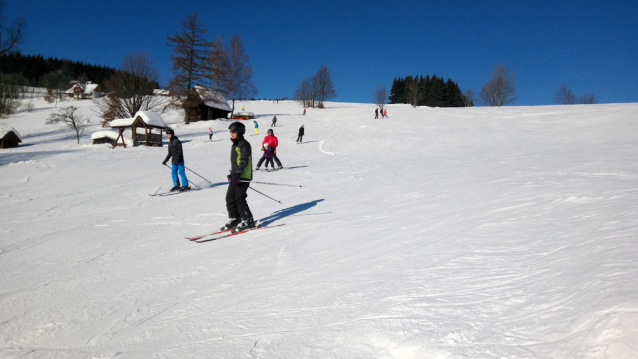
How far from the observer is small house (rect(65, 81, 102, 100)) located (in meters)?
80.9

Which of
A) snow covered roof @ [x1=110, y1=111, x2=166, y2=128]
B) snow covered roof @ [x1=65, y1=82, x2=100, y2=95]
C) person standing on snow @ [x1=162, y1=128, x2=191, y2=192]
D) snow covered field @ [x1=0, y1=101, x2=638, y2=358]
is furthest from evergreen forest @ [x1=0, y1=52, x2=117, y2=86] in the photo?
snow covered field @ [x1=0, y1=101, x2=638, y2=358]

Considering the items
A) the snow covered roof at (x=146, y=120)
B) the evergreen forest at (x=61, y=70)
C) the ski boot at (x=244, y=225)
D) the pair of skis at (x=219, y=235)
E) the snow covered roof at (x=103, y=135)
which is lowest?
the pair of skis at (x=219, y=235)

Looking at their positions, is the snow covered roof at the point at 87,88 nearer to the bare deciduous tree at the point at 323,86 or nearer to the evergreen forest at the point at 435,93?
the bare deciduous tree at the point at 323,86

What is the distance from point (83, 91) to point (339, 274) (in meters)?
101

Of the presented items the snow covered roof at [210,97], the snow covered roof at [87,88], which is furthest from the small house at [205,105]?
the snow covered roof at [87,88]

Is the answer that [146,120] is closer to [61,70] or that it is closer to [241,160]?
[241,160]

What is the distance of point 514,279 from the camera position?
9.90ft

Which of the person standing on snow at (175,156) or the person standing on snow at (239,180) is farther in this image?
the person standing on snow at (175,156)

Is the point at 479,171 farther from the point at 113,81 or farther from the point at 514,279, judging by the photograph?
the point at 113,81

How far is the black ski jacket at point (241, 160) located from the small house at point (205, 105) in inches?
1426

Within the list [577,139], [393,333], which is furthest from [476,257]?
[577,139]

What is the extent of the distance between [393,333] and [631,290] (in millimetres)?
1637

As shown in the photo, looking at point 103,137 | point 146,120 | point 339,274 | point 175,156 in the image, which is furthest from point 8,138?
point 339,274

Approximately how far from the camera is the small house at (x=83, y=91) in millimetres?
80875
